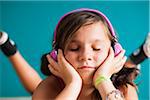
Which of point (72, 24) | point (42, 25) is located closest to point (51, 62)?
point (72, 24)

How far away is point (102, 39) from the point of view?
86cm

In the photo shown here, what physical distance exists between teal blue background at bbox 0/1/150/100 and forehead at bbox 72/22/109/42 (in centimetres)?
102

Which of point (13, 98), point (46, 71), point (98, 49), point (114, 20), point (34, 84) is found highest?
point (98, 49)

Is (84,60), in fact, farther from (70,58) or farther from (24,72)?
(24,72)

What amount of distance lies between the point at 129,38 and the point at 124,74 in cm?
88

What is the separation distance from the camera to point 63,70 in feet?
2.97

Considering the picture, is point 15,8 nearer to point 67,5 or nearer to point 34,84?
point 67,5

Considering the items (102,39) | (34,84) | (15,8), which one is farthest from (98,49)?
(15,8)

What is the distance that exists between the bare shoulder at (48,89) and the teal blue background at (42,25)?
922 mm

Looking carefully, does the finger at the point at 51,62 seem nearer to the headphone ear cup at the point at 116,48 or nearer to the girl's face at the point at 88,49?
the girl's face at the point at 88,49

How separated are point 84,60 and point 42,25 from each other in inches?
44.0

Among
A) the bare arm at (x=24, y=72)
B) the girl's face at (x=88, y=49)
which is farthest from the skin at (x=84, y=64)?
the bare arm at (x=24, y=72)

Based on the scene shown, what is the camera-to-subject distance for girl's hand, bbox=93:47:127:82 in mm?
863

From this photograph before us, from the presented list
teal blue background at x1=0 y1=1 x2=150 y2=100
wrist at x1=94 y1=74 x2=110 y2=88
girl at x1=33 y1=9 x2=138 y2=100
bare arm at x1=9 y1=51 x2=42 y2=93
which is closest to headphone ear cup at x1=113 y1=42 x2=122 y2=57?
girl at x1=33 y1=9 x2=138 y2=100
